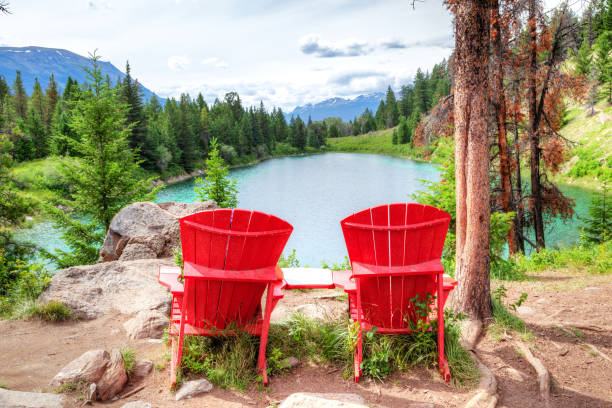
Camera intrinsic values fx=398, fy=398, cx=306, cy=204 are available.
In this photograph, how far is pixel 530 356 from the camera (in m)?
3.24

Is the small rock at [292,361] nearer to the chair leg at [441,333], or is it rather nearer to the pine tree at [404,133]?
the chair leg at [441,333]

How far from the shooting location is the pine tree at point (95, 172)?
1049 cm

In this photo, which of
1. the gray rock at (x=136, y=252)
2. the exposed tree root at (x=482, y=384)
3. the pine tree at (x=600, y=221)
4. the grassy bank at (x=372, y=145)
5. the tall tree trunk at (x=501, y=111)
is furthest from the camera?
the grassy bank at (x=372, y=145)

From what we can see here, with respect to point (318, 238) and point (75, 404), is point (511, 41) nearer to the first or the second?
point (75, 404)

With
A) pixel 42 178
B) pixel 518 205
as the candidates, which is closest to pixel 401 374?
pixel 518 205

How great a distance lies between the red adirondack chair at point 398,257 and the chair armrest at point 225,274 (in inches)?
25.6

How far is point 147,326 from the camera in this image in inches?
157

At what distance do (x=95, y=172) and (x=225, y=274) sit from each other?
9391 millimetres

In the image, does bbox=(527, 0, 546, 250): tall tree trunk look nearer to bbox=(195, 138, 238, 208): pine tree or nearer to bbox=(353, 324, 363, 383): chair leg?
bbox=(195, 138, 238, 208): pine tree

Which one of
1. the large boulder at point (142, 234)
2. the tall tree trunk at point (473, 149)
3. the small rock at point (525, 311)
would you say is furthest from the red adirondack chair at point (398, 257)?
the large boulder at point (142, 234)

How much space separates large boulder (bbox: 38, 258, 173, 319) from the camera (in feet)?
15.5

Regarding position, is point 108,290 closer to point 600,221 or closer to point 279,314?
point 279,314

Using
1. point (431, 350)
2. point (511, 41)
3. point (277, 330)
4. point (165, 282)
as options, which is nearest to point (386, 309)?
point (431, 350)

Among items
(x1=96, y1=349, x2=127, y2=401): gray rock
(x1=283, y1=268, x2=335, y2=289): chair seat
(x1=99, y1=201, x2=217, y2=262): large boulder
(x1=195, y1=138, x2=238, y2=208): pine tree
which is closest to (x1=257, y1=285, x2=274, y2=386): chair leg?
(x1=283, y1=268, x2=335, y2=289): chair seat
